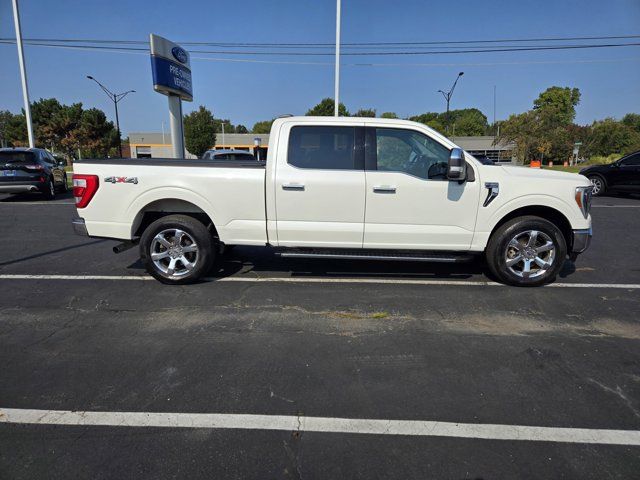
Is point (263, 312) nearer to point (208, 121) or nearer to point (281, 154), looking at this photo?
point (281, 154)

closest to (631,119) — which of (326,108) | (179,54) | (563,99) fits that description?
(563,99)

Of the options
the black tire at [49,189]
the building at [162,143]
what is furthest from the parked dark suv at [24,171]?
the building at [162,143]

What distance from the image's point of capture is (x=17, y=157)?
41.0ft

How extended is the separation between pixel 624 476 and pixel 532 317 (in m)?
2.17

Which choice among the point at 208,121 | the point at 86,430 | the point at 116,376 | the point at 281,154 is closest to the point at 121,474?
the point at 86,430

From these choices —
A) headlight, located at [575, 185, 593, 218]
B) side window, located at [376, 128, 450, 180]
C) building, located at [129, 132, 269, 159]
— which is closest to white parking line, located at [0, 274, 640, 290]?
headlight, located at [575, 185, 593, 218]

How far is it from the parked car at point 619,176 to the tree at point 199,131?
5062 cm

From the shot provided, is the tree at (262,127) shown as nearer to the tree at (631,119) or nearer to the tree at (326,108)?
the tree at (326,108)

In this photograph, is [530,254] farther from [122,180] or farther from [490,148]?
[490,148]

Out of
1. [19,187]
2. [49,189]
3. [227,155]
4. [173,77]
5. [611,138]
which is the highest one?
[611,138]

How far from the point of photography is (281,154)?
4.87m

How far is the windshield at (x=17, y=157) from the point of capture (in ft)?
40.4

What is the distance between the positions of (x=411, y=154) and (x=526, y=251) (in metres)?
1.86

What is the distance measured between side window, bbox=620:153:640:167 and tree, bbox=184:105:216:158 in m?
51.4
